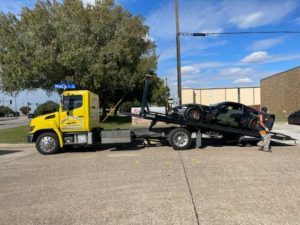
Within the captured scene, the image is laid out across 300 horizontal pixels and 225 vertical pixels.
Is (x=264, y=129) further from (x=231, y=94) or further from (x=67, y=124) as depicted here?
(x=231, y=94)

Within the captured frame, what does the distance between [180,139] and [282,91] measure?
162 ft

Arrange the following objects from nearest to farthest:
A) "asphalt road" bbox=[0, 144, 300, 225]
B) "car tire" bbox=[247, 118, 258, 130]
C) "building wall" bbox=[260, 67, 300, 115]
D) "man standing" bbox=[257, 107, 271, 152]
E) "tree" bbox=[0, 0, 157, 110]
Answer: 1. "asphalt road" bbox=[0, 144, 300, 225]
2. "man standing" bbox=[257, 107, 271, 152]
3. "car tire" bbox=[247, 118, 258, 130]
4. "tree" bbox=[0, 0, 157, 110]
5. "building wall" bbox=[260, 67, 300, 115]

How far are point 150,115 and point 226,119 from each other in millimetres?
3151

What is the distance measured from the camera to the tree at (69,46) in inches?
1002

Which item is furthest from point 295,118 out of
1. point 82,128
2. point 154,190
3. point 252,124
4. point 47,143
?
point 154,190

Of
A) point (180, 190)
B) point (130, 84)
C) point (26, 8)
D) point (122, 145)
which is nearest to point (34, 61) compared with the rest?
point (26, 8)

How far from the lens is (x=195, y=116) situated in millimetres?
14188

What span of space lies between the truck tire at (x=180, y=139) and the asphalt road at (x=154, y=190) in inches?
73.5

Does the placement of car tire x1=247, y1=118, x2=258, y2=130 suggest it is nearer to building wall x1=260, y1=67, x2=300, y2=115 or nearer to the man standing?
the man standing

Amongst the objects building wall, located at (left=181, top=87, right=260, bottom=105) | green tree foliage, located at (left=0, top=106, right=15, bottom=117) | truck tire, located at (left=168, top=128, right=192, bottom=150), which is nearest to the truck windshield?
truck tire, located at (left=168, top=128, right=192, bottom=150)

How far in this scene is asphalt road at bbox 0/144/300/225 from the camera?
5.57m

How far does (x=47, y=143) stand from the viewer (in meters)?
13.4

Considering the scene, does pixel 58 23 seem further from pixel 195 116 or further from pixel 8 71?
pixel 195 116

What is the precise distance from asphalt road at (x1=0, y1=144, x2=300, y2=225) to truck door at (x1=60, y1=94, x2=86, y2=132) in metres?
1.77
